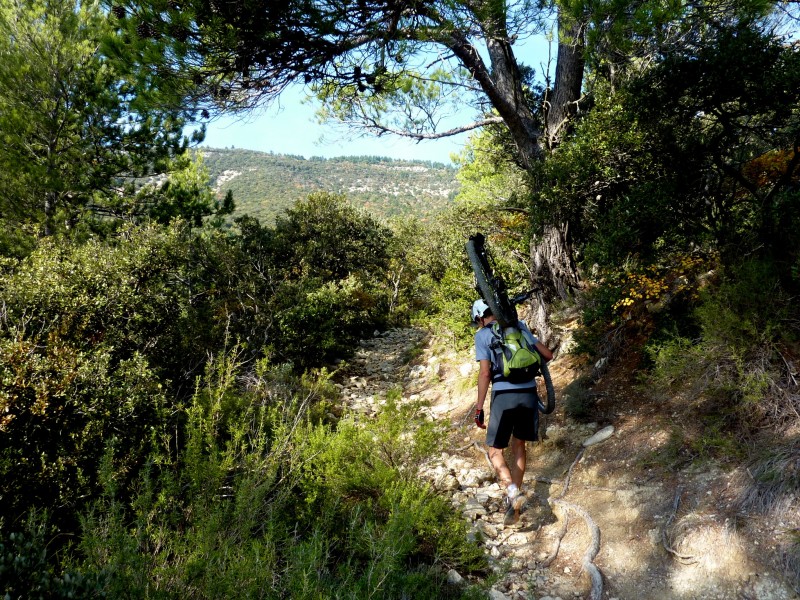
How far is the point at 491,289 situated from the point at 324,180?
137 m

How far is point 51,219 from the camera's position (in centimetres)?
946

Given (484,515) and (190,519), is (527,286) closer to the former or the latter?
(484,515)

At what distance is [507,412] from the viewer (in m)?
3.99

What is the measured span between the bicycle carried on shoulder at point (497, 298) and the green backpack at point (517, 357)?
11 centimetres

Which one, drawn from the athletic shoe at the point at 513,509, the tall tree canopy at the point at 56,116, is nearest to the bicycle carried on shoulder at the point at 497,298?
the athletic shoe at the point at 513,509

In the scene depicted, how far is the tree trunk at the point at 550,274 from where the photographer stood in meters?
6.89

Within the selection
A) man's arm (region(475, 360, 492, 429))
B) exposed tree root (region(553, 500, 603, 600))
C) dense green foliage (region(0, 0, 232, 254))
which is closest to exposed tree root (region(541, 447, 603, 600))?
exposed tree root (region(553, 500, 603, 600))

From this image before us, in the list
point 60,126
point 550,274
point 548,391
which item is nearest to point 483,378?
point 548,391

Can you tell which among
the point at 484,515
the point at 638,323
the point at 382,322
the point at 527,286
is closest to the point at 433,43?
the point at 527,286

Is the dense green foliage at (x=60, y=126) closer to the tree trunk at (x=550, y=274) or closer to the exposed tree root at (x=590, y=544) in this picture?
the tree trunk at (x=550, y=274)

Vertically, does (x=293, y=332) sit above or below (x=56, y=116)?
below

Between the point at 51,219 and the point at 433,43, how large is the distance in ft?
29.1

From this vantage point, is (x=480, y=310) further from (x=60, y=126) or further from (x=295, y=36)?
(x=60, y=126)

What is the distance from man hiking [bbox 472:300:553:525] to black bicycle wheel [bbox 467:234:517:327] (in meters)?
0.13
